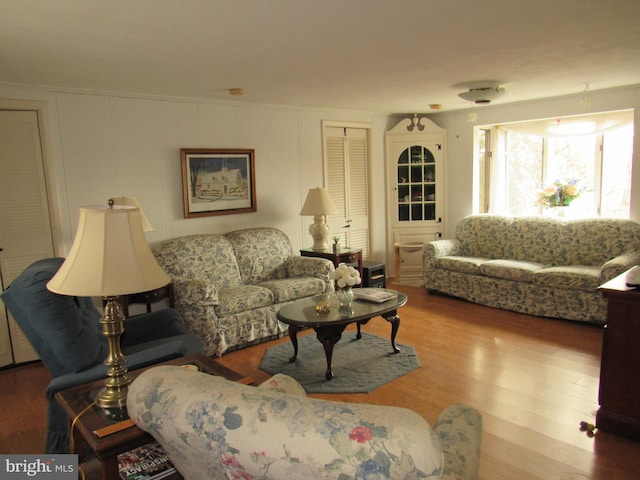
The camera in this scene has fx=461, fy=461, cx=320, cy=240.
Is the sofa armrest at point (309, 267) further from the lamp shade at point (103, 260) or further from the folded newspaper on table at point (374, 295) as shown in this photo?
the lamp shade at point (103, 260)

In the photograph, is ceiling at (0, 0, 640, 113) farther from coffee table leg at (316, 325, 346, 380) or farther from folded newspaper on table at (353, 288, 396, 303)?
coffee table leg at (316, 325, 346, 380)

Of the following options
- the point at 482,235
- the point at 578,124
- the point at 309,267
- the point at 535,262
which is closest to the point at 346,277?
the point at 309,267

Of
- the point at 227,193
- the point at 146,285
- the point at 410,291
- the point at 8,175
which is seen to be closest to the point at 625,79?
the point at 410,291

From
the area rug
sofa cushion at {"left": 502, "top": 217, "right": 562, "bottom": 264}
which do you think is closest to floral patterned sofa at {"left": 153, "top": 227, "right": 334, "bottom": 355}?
the area rug

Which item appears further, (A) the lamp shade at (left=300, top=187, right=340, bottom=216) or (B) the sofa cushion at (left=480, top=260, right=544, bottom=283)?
(A) the lamp shade at (left=300, top=187, right=340, bottom=216)

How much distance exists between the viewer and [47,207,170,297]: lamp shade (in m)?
1.64

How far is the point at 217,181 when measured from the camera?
4.89 m

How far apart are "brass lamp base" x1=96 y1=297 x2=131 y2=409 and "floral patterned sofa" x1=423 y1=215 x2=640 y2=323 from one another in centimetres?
415

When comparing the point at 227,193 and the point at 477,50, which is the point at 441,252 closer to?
the point at 227,193

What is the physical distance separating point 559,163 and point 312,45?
4.42 m

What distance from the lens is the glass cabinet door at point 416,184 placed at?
647cm

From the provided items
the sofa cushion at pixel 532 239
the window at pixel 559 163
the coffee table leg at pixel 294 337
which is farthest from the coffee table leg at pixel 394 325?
the window at pixel 559 163

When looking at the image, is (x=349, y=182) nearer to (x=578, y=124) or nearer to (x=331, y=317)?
(x=578, y=124)

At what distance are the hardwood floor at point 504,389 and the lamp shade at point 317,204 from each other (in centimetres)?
135
